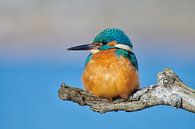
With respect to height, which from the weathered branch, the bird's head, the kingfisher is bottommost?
the weathered branch

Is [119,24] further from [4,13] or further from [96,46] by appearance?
[96,46]

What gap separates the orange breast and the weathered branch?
3cm

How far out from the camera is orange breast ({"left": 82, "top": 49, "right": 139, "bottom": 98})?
4.27ft

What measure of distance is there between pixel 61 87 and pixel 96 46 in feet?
0.54

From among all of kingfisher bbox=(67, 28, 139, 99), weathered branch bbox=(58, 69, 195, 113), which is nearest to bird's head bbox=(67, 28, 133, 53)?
kingfisher bbox=(67, 28, 139, 99)

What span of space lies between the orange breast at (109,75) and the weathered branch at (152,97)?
3 cm

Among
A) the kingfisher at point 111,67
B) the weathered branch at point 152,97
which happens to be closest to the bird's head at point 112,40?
the kingfisher at point 111,67

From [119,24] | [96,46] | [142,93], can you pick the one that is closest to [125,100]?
[142,93]

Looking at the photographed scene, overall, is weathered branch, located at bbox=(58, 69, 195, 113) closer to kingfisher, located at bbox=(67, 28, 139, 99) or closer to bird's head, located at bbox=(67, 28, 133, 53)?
kingfisher, located at bbox=(67, 28, 139, 99)

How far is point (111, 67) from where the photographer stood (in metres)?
1.30

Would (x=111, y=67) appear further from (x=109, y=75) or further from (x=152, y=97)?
(x=152, y=97)

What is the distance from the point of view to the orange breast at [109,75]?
1302 millimetres

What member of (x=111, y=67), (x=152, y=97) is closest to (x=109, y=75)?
(x=111, y=67)

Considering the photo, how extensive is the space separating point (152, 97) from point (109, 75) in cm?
15
